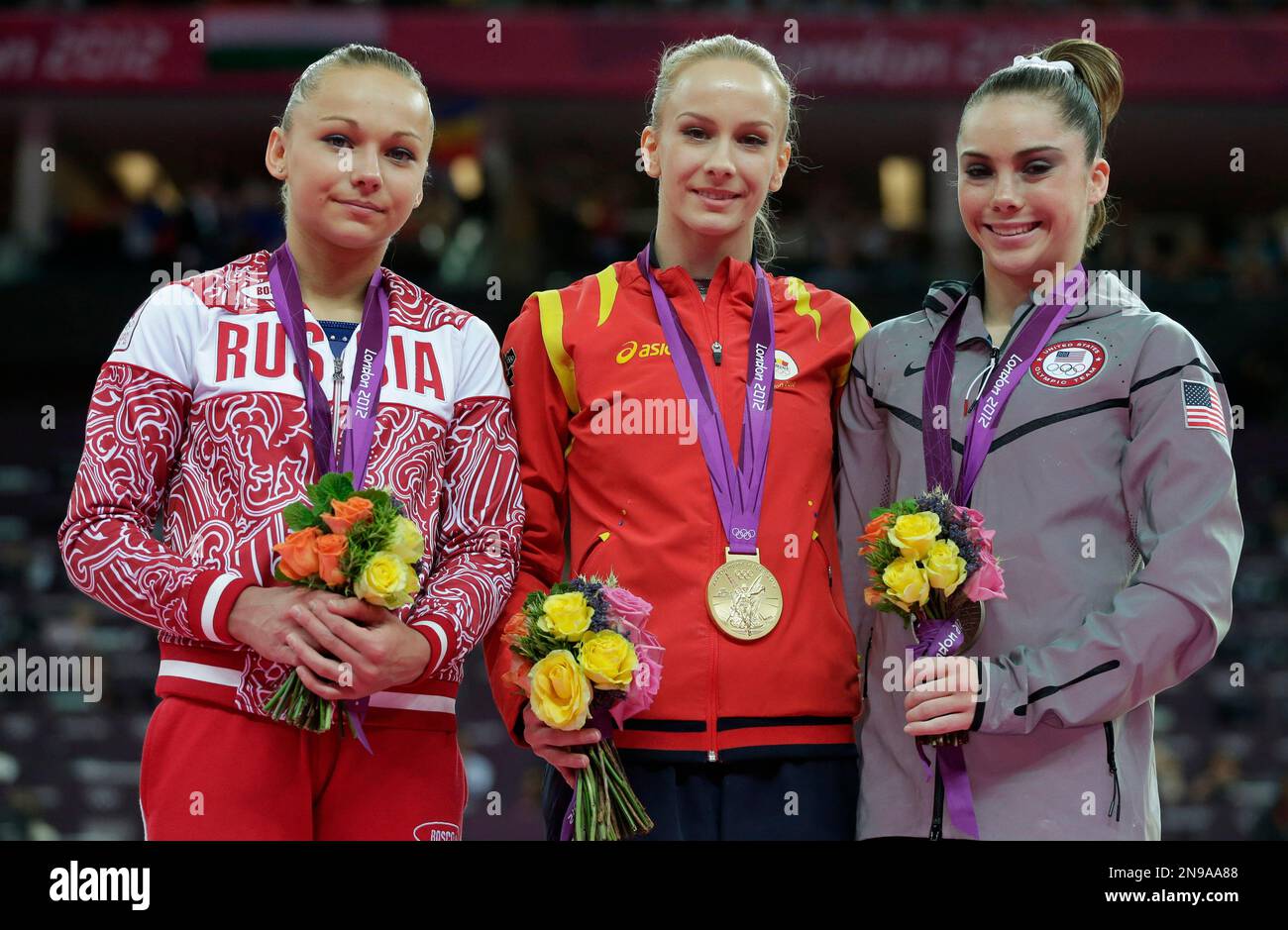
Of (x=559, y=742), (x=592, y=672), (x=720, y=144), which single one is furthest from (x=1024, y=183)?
(x=559, y=742)

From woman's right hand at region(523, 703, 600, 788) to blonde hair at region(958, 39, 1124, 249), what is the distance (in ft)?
4.77

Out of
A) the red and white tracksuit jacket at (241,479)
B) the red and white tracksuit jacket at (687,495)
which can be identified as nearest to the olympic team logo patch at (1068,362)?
the red and white tracksuit jacket at (687,495)

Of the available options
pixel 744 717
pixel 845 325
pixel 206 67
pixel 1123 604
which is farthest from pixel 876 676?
pixel 206 67

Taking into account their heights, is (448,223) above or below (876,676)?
above

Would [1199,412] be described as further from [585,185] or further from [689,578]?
[585,185]

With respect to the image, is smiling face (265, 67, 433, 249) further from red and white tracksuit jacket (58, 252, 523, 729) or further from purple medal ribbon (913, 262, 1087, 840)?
purple medal ribbon (913, 262, 1087, 840)

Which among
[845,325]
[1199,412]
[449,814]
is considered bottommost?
[449,814]

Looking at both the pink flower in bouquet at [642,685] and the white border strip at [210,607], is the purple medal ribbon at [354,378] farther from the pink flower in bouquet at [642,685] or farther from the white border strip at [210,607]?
the pink flower in bouquet at [642,685]

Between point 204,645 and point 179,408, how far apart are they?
17.7 inches

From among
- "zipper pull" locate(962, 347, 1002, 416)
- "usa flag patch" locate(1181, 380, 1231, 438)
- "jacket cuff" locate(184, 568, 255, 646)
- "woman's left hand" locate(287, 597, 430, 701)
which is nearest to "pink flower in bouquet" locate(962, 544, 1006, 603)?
"zipper pull" locate(962, 347, 1002, 416)

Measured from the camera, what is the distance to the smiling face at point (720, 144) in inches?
126

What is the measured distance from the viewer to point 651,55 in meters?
12.8

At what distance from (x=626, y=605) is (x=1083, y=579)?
0.87 m

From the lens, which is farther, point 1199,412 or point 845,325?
point 845,325
